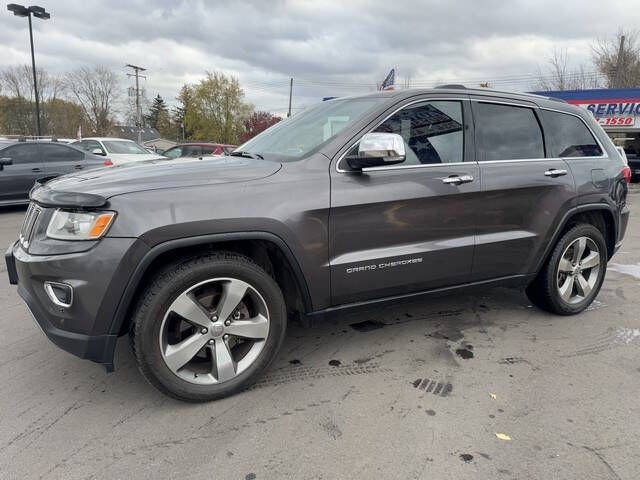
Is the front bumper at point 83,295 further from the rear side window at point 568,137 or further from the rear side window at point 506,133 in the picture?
the rear side window at point 568,137

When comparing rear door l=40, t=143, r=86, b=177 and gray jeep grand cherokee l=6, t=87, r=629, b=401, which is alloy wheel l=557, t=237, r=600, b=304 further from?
rear door l=40, t=143, r=86, b=177

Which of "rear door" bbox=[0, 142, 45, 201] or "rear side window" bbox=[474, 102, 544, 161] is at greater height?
"rear side window" bbox=[474, 102, 544, 161]

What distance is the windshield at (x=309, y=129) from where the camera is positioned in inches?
118

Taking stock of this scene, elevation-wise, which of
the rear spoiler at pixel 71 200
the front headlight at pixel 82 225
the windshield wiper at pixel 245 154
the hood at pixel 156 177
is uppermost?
the windshield wiper at pixel 245 154

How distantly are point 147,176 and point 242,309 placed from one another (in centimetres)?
91

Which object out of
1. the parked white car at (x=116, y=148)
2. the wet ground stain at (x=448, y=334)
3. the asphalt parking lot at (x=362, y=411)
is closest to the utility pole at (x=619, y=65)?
the parked white car at (x=116, y=148)

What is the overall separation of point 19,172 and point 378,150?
30.2 ft

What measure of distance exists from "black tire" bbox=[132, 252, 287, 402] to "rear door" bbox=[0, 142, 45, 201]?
8494mm

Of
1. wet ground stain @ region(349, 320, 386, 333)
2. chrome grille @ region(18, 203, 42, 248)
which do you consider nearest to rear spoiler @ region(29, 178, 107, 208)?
chrome grille @ region(18, 203, 42, 248)

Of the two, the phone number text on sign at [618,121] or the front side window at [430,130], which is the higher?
the phone number text on sign at [618,121]

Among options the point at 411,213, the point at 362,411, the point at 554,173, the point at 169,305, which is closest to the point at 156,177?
the point at 169,305

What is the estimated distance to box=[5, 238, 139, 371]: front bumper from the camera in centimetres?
222

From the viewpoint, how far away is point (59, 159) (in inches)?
390

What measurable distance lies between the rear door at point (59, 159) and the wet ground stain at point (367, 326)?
8.31 metres
